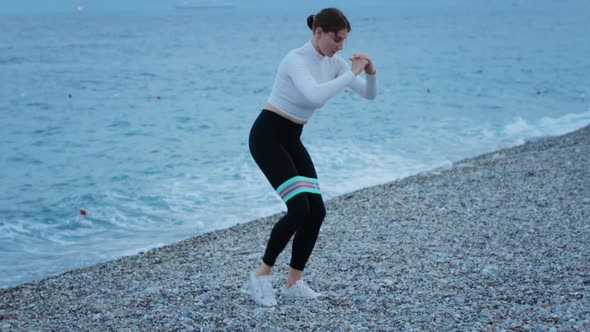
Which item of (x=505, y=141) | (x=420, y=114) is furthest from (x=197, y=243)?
(x=420, y=114)

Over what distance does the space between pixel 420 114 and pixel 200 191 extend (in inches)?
571

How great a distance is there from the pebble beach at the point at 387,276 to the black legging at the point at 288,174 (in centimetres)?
66

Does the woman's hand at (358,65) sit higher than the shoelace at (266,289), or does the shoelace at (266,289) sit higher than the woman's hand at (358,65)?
the woman's hand at (358,65)

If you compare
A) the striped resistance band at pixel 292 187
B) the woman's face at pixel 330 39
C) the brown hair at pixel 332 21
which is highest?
the brown hair at pixel 332 21

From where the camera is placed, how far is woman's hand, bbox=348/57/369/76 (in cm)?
490

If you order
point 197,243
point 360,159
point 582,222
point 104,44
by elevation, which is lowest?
point 104,44

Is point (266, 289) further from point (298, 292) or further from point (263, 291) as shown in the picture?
point (298, 292)

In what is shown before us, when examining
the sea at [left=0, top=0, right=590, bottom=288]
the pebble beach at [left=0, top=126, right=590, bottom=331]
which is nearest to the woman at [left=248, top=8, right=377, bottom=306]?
the pebble beach at [left=0, top=126, right=590, bottom=331]

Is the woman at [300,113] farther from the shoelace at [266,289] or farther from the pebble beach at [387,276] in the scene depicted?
the pebble beach at [387,276]

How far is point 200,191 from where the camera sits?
15.0 m

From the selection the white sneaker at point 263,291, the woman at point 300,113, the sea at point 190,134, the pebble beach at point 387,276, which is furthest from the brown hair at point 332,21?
the sea at point 190,134

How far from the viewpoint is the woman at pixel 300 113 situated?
15.9ft

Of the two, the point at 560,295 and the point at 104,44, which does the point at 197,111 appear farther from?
the point at 104,44

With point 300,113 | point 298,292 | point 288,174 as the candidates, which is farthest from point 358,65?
point 298,292
